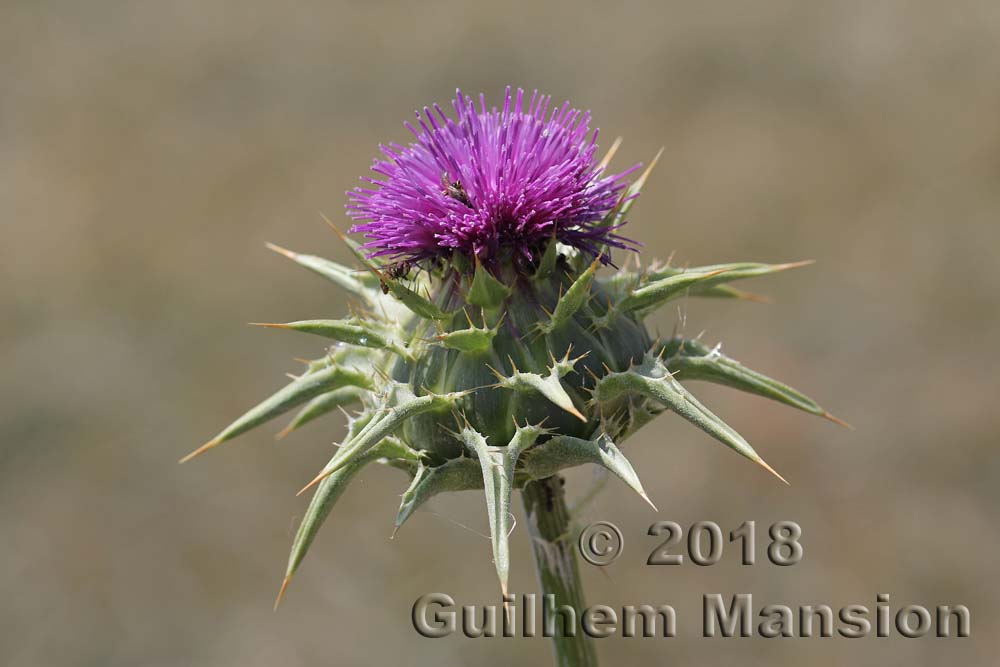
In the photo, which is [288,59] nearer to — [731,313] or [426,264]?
[731,313]

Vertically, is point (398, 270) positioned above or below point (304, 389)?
above

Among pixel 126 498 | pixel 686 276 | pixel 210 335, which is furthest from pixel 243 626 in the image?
pixel 686 276

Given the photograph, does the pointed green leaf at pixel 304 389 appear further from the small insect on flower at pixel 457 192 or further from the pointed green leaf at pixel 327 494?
the small insect on flower at pixel 457 192

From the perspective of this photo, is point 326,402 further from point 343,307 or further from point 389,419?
point 343,307

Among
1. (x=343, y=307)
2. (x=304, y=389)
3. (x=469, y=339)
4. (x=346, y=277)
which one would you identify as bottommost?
(x=304, y=389)

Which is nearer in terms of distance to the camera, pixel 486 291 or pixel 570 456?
pixel 570 456

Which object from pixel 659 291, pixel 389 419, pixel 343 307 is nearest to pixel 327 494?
pixel 389 419

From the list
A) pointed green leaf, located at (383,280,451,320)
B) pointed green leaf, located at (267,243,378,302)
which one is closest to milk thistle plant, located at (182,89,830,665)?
pointed green leaf, located at (383,280,451,320)
